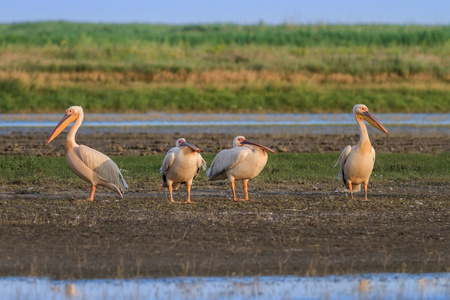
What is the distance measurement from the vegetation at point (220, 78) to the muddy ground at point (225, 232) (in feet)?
56.1

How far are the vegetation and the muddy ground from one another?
17097 millimetres

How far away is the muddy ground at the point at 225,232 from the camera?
6996mm

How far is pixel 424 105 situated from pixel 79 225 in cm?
2300

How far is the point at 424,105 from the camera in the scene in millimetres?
29844

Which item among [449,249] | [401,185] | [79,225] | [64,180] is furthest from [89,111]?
[449,249]

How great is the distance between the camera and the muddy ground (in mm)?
6996

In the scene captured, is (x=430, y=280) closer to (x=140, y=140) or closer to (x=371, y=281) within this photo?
(x=371, y=281)

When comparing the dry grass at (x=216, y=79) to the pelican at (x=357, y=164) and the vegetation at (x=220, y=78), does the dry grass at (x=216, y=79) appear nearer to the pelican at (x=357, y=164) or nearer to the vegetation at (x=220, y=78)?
the vegetation at (x=220, y=78)

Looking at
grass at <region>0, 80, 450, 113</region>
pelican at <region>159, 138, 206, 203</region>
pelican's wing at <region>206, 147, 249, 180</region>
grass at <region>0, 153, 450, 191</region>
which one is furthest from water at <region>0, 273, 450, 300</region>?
grass at <region>0, 80, 450, 113</region>

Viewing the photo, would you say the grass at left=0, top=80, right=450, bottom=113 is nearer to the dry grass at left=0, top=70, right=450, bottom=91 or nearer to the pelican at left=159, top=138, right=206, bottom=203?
the dry grass at left=0, top=70, right=450, bottom=91

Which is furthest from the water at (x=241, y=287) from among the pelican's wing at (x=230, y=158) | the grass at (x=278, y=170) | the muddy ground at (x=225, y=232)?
the grass at (x=278, y=170)

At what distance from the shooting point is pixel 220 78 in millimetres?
32938

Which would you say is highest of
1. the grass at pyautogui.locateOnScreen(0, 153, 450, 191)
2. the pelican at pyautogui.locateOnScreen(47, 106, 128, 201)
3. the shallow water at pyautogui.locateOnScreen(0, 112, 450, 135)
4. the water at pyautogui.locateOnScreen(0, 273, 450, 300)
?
the pelican at pyautogui.locateOnScreen(47, 106, 128, 201)

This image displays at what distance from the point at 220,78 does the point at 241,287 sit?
1058 inches
